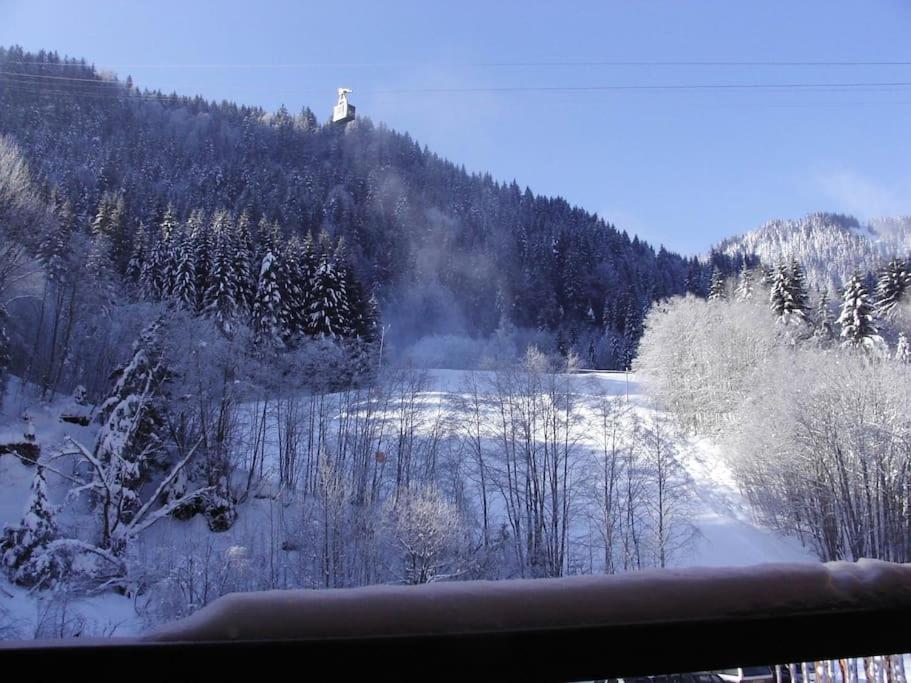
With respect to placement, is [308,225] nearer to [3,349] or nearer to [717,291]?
[717,291]

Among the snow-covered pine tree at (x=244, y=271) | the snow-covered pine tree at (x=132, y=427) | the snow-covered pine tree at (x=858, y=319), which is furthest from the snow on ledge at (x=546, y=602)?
the snow-covered pine tree at (x=858, y=319)

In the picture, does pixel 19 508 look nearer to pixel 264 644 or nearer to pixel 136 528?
pixel 136 528

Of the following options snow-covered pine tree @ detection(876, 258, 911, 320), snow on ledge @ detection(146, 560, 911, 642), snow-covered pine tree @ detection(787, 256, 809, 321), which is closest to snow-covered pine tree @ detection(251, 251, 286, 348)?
snow-covered pine tree @ detection(787, 256, 809, 321)

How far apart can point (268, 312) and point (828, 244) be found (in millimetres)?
51740

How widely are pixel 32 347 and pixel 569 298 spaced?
53426 millimetres

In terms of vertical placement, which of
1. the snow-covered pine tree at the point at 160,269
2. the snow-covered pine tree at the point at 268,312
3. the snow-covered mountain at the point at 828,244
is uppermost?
the snow-covered mountain at the point at 828,244

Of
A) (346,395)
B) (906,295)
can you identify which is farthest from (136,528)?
(906,295)

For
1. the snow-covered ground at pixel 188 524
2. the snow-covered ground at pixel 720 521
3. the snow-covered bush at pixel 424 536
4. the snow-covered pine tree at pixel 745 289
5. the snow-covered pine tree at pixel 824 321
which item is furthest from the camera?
the snow-covered pine tree at pixel 745 289

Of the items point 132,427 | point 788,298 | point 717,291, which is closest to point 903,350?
point 788,298

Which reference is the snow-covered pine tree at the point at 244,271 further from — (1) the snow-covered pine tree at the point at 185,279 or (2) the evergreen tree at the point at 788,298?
(2) the evergreen tree at the point at 788,298

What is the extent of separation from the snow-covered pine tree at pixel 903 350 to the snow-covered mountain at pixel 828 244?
30.7 feet

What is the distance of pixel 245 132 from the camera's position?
8044 cm

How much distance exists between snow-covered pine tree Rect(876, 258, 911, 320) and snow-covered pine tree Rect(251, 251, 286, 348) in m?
30.9

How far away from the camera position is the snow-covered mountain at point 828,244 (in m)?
41.5
